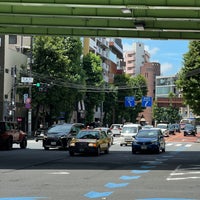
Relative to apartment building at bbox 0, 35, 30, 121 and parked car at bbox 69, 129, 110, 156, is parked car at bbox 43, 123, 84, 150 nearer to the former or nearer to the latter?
parked car at bbox 69, 129, 110, 156

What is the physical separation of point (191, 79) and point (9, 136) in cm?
2275

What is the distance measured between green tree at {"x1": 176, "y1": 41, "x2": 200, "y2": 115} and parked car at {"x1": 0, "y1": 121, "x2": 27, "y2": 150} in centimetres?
2018

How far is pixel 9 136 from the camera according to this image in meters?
35.4

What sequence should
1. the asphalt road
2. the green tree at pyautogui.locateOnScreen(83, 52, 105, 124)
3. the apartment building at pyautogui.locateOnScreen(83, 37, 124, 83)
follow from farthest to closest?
the apartment building at pyautogui.locateOnScreen(83, 37, 124, 83) → the green tree at pyautogui.locateOnScreen(83, 52, 105, 124) → the asphalt road

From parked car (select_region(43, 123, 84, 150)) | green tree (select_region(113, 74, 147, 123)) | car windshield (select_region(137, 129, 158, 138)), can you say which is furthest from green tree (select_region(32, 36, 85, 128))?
green tree (select_region(113, 74, 147, 123))

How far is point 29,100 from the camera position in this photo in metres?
57.2

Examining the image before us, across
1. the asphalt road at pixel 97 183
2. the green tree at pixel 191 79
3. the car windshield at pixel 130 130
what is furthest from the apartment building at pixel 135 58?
the asphalt road at pixel 97 183

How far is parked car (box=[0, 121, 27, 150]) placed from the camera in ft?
114

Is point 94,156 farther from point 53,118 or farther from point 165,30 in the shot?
point 53,118

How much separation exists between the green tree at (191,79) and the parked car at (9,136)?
20183 millimetres

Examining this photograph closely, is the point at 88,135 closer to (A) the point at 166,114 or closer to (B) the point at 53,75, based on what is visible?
(B) the point at 53,75

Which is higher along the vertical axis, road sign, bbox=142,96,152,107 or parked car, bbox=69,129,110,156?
road sign, bbox=142,96,152,107

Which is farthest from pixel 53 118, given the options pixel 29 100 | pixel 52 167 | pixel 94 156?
pixel 52 167

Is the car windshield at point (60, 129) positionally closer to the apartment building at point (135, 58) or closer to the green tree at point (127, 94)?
the green tree at point (127, 94)
